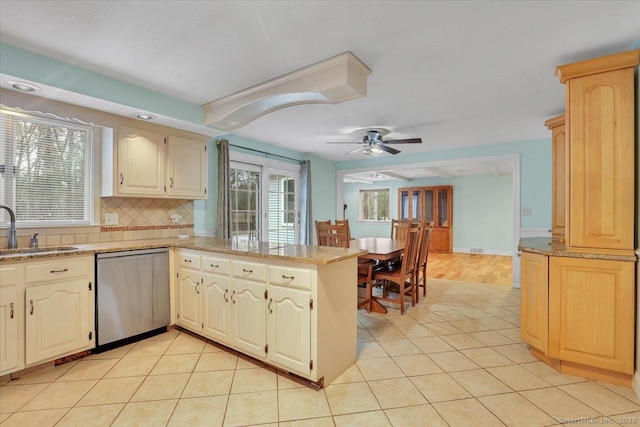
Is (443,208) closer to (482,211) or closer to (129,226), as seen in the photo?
(482,211)

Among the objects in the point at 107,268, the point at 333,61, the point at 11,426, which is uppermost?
the point at 333,61

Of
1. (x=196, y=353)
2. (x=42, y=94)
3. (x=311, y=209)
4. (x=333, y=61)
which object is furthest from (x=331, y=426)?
(x=311, y=209)

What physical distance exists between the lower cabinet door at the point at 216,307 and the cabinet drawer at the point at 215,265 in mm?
48

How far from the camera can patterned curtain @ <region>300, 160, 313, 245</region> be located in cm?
555

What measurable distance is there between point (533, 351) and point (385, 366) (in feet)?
4.13

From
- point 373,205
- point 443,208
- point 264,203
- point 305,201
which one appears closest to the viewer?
point 264,203

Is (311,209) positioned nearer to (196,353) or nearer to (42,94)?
(196,353)

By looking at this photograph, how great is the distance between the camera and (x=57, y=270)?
2246mm

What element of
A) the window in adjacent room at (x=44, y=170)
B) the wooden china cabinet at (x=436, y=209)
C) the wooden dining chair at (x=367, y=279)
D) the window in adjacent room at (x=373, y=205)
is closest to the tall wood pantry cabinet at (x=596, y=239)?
the wooden dining chair at (x=367, y=279)

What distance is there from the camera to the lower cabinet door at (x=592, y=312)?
198 cm

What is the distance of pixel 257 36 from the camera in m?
2.01

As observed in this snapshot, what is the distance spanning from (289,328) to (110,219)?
2.23m

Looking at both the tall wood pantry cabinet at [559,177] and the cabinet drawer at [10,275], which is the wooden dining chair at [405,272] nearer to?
the tall wood pantry cabinet at [559,177]

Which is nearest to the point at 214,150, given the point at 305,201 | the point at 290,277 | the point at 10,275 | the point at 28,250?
the point at 305,201
